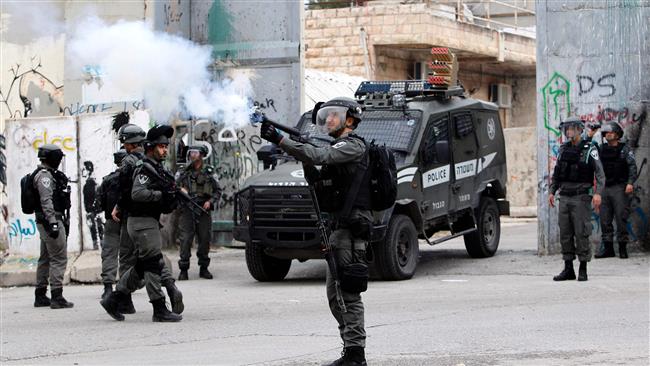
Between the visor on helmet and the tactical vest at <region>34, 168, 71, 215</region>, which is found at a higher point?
the visor on helmet

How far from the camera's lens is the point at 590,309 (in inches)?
417

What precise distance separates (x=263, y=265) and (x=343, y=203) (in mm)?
6632

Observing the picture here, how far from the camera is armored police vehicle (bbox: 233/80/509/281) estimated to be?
44.0 feet

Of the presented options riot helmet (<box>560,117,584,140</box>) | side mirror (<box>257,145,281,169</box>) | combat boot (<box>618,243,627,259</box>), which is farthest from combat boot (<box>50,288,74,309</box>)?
combat boot (<box>618,243,627,259</box>)

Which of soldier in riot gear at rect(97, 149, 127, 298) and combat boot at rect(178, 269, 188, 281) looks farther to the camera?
combat boot at rect(178, 269, 188, 281)

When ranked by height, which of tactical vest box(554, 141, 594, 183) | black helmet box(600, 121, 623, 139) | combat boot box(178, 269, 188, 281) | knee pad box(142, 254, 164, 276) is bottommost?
combat boot box(178, 269, 188, 281)

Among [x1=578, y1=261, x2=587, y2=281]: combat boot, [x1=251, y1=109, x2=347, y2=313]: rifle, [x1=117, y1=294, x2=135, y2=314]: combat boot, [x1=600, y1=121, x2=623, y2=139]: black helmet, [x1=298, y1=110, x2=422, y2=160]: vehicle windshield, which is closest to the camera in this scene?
[x1=251, y1=109, x2=347, y2=313]: rifle

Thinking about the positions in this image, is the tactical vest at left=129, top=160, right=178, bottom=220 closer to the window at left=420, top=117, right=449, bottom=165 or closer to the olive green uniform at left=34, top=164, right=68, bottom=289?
the olive green uniform at left=34, top=164, right=68, bottom=289

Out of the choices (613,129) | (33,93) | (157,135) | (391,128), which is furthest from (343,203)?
(33,93)

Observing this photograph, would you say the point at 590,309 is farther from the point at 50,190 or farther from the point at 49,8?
the point at 49,8

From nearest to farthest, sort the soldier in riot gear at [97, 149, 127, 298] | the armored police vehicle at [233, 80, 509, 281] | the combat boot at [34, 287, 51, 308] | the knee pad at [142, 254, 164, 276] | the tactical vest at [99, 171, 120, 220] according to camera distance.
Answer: the knee pad at [142, 254, 164, 276]
the tactical vest at [99, 171, 120, 220]
the soldier in riot gear at [97, 149, 127, 298]
the combat boot at [34, 287, 51, 308]
the armored police vehicle at [233, 80, 509, 281]

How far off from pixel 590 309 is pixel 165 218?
32.4ft

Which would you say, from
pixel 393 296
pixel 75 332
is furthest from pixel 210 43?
pixel 75 332

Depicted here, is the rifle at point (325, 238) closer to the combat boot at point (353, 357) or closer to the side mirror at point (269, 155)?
the combat boot at point (353, 357)
